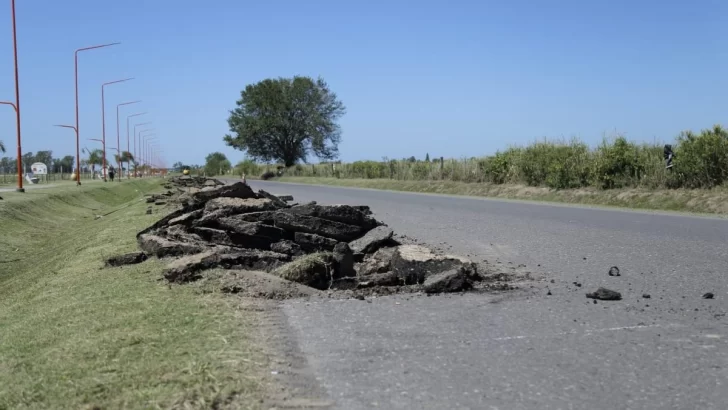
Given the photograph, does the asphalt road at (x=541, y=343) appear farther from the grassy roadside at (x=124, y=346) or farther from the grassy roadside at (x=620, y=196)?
the grassy roadside at (x=620, y=196)

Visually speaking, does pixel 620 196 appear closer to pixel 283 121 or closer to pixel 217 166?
pixel 283 121

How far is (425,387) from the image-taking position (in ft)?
12.7

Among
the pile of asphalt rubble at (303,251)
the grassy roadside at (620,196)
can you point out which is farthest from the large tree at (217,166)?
the pile of asphalt rubble at (303,251)

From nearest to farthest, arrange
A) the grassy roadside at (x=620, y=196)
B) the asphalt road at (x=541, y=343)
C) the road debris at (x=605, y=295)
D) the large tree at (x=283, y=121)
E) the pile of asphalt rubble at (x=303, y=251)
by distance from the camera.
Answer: the asphalt road at (x=541, y=343) < the road debris at (x=605, y=295) < the pile of asphalt rubble at (x=303, y=251) < the grassy roadside at (x=620, y=196) < the large tree at (x=283, y=121)

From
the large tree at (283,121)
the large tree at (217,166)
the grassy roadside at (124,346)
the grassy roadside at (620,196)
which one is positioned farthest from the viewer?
the large tree at (217,166)

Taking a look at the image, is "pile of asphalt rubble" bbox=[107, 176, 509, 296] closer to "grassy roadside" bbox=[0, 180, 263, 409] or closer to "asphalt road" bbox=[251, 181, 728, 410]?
"grassy roadside" bbox=[0, 180, 263, 409]

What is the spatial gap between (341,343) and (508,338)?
124 centimetres

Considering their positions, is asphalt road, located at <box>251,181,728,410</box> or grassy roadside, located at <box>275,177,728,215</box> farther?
grassy roadside, located at <box>275,177,728,215</box>

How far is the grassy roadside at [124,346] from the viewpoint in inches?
144

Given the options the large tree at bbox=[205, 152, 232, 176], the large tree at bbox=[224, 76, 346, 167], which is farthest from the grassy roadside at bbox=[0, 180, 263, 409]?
the large tree at bbox=[205, 152, 232, 176]

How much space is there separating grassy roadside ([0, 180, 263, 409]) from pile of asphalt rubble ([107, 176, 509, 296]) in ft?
2.17

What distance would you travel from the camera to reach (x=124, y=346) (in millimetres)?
4543

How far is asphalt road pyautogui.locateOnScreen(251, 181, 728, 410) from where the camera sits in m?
3.78

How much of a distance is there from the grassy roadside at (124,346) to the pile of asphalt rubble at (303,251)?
0.66 metres
